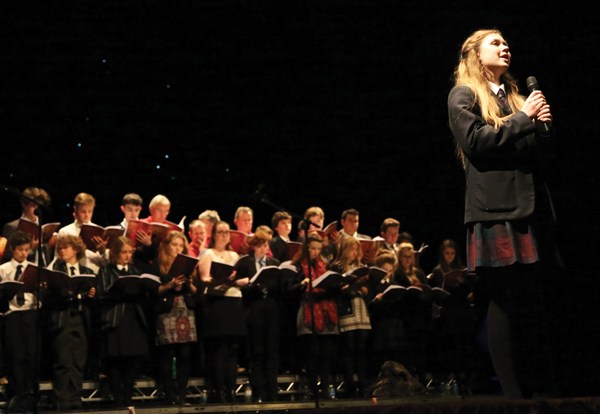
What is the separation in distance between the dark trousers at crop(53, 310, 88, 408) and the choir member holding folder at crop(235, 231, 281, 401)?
113cm

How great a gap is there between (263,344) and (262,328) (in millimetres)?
116

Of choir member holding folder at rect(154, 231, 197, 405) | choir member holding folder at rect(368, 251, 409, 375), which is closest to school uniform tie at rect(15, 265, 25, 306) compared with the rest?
choir member holding folder at rect(154, 231, 197, 405)

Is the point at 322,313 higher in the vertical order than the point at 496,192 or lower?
lower

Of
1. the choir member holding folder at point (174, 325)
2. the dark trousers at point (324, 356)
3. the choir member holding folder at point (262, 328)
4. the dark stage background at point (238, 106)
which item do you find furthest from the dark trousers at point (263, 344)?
the dark stage background at point (238, 106)

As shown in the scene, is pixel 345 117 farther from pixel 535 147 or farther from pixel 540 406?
pixel 540 406

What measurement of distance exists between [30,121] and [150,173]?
129 cm

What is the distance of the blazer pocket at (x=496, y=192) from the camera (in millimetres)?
1811

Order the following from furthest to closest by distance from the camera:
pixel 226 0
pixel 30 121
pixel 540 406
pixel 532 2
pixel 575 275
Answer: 1. pixel 226 0
2. pixel 30 121
3. pixel 532 2
4. pixel 575 275
5. pixel 540 406

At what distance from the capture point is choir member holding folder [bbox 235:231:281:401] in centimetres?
460

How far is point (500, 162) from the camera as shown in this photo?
1.83 metres

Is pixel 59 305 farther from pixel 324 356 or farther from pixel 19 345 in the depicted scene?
pixel 324 356

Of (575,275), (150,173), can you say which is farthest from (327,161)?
(575,275)

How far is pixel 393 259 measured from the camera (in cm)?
525

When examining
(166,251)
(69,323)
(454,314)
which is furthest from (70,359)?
(454,314)
